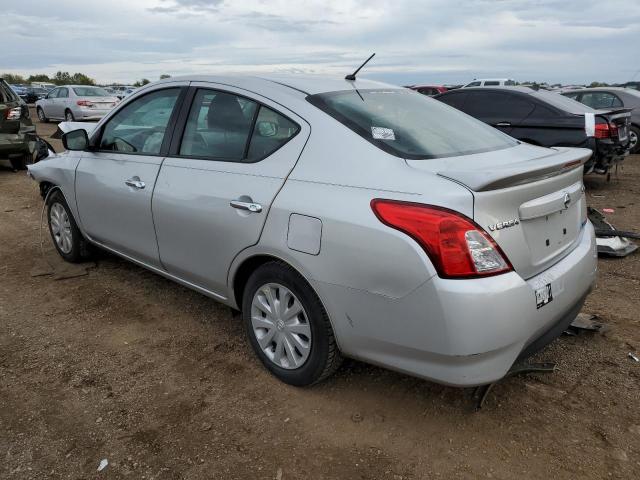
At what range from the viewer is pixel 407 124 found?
278 centimetres

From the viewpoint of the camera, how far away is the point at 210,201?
297 centimetres

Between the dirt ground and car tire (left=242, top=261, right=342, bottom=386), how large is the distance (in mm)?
137

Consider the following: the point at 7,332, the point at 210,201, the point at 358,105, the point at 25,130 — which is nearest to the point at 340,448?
the point at 210,201

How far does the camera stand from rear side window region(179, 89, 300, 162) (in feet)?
9.29

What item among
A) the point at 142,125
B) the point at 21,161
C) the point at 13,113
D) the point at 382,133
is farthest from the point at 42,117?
the point at 382,133

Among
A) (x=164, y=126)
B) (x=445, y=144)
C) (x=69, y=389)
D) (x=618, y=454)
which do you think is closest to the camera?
(x=618, y=454)

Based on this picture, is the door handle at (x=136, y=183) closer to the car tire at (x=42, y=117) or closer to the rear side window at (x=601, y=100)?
the rear side window at (x=601, y=100)

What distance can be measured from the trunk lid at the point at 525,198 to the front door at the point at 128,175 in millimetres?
1919

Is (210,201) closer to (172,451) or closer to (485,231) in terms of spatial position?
(172,451)

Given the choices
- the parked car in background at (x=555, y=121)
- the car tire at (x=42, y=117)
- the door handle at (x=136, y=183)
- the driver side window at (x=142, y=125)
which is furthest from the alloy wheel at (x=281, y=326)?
the car tire at (x=42, y=117)

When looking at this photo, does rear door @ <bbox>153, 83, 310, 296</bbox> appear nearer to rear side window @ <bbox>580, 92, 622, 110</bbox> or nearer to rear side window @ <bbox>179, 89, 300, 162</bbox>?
rear side window @ <bbox>179, 89, 300, 162</bbox>

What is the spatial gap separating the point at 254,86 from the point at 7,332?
7.82ft

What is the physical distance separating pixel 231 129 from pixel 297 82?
47 centimetres

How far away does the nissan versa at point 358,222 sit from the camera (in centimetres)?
213
